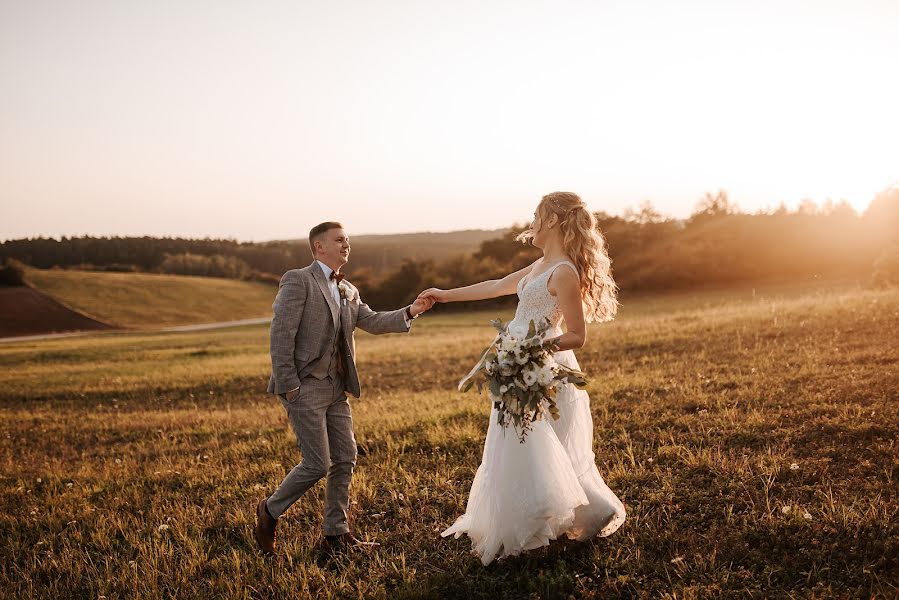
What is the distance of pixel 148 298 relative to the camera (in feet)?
246

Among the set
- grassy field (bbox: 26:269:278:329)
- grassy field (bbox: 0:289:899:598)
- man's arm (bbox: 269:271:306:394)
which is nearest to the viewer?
grassy field (bbox: 0:289:899:598)

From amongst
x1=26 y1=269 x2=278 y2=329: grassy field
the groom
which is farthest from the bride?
x1=26 y1=269 x2=278 y2=329: grassy field

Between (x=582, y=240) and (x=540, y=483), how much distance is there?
1806 millimetres

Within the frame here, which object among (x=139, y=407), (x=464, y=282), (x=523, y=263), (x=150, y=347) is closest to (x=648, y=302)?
(x=523, y=263)

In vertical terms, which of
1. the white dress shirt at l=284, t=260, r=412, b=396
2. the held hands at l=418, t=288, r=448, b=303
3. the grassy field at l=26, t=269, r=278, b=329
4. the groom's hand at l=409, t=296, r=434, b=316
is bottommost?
the grassy field at l=26, t=269, r=278, b=329

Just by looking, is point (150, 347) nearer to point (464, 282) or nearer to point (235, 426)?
point (235, 426)

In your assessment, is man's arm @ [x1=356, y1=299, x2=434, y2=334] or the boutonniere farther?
man's arm @ [x1=356, y1=299, x2=434, y2=334]

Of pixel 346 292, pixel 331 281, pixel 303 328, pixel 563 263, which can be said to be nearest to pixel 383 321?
pixel 346 292

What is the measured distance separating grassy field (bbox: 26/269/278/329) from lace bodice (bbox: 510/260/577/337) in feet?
217

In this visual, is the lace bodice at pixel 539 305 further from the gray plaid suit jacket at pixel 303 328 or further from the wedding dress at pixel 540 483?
the gray plaid suit jacket at pixel 303 328

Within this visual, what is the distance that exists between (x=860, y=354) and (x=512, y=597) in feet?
25.7

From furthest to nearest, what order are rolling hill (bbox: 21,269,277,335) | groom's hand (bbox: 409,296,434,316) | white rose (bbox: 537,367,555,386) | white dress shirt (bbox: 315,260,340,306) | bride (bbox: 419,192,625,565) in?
1. rolling hill (bbox: 21,269,277,335)
2. groom's hand (bbox: 409,296,434,316)
3. white dress shirt (bbox: 315,260,340,306)
4. bride (bbox: 419,192,625,565)
5. white rose (bbox: 537,367,555,386)

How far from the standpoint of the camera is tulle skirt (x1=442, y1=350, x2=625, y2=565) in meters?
4.29

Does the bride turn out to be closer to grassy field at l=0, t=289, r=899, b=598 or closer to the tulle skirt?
the tulle skirt
